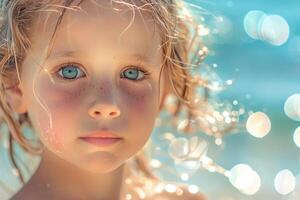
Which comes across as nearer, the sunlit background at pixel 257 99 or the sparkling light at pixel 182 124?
the sparkling light at pixel 182 124

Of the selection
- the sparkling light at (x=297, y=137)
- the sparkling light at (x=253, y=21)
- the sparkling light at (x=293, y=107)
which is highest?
the sparkling light at (x=253, y=21)

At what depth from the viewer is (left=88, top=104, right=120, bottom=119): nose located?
3.98 feet

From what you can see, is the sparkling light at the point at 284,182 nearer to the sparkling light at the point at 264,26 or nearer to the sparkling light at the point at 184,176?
the sparkling light at the point at 184,176

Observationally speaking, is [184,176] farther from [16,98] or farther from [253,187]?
[16,98]

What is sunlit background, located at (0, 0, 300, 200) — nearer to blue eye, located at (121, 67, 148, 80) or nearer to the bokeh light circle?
the bokeh light circle

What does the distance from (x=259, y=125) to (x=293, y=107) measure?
27cm

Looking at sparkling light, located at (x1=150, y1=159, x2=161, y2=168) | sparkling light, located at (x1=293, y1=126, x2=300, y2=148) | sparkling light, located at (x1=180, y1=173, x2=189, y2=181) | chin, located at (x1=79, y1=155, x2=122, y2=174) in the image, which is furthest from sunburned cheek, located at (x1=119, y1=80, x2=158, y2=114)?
sparkling light, located at (x1=293, y1=126, x2=300, y2=148)

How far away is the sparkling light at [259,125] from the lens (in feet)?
9.13

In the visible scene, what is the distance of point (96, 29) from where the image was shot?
1.23 metres

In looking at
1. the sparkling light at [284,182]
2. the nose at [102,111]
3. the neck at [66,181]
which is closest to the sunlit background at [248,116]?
the sparkling light at [284,182]

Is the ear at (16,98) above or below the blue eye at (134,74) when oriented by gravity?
below

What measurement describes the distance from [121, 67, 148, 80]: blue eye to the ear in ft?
0.72

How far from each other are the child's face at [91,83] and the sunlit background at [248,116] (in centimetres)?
37

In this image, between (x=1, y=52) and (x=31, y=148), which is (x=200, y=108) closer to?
(x=31, y=148)
